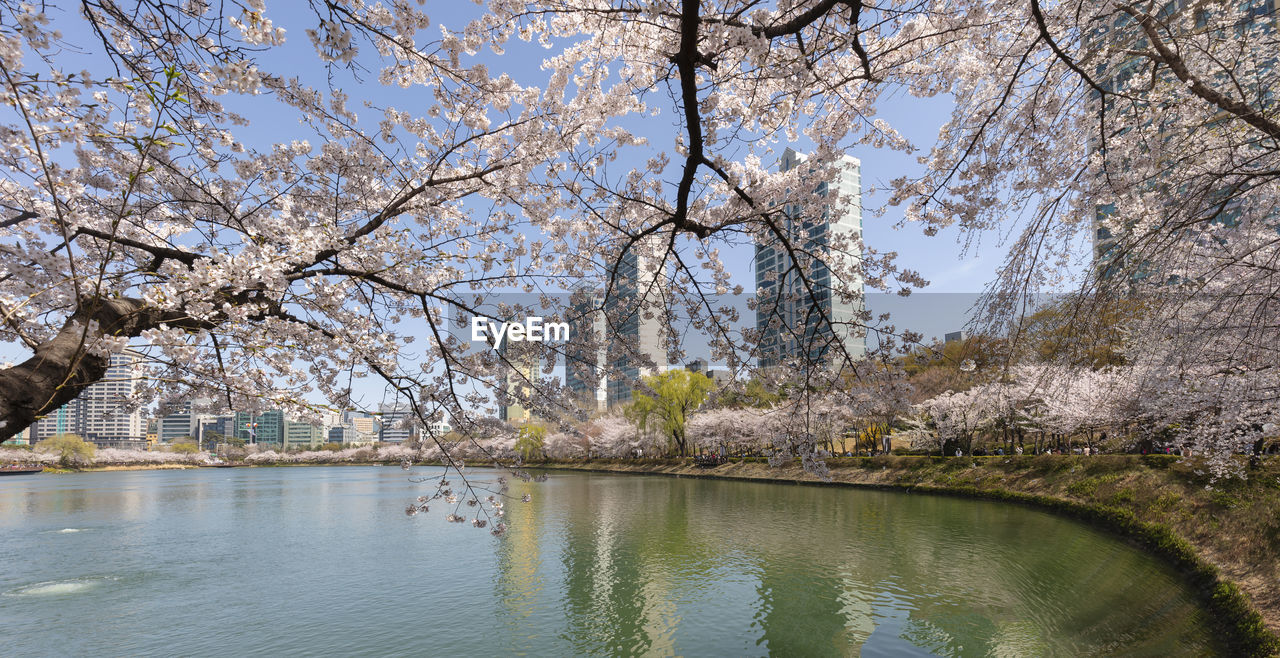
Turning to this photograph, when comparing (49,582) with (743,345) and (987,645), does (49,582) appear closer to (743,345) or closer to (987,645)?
(743,345)

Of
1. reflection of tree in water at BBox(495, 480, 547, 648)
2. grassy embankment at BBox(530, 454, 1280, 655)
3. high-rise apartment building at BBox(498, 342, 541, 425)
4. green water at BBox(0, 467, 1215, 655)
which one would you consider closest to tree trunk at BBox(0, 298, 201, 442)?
high-rise apartment building at BBox(498, 342, 541, 425)

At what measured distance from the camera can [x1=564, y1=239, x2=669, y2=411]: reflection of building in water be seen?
4.04 meters

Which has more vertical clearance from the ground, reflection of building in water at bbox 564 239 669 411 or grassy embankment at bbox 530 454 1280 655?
reflection of building in water at bbox 564 239 669 411

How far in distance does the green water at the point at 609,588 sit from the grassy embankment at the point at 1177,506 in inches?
19.1

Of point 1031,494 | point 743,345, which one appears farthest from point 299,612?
point 1031,494

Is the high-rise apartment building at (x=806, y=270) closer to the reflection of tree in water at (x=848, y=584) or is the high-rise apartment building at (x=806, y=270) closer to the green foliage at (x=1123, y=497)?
the reflection of tree in water at (x=848, y=584)

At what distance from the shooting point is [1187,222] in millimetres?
3480

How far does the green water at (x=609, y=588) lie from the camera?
7559 millimetres

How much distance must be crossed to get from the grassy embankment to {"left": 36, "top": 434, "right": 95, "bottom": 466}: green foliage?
8241cm

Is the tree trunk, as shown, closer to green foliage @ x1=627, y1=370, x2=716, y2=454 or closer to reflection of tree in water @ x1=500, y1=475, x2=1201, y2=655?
reflection of tree in water @ x1=500, y1=475, x2=1201, y2=655

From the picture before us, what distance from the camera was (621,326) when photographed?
163 inches

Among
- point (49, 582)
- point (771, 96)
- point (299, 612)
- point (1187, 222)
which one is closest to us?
point (1187, 222)

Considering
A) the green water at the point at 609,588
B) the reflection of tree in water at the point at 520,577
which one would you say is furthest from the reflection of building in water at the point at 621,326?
the green water at the point at 609,588

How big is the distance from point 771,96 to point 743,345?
1892 mm
